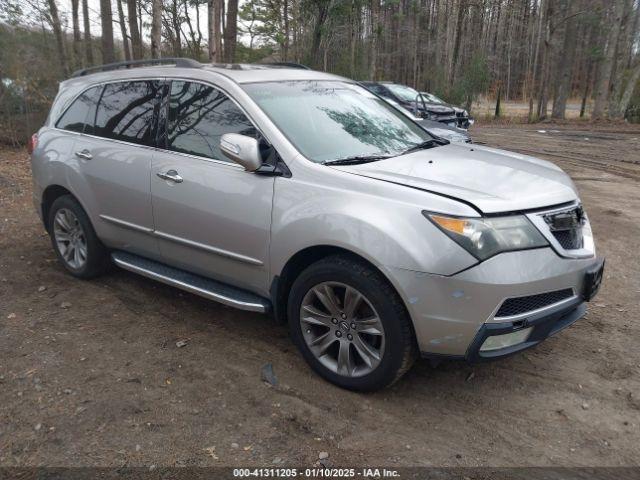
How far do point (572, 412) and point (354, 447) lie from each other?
50.4 inches

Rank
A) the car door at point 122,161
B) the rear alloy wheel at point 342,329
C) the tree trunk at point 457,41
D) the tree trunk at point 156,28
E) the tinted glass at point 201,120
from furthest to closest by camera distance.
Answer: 1. the tree trunk at point 457,41
2. the tree trunk at point 156,28
3. the car door at point 122,161
4. the tinted glass at point 201,120
5. the rear alloy wheel at point 342,329

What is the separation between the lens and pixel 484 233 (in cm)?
276

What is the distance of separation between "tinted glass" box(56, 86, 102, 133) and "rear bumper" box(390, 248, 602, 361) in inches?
128

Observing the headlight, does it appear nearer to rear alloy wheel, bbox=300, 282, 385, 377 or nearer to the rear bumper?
the rear bumper

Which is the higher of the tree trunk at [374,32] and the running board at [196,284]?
the tree trunk at [374,32]

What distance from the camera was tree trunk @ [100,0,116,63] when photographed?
1409cm

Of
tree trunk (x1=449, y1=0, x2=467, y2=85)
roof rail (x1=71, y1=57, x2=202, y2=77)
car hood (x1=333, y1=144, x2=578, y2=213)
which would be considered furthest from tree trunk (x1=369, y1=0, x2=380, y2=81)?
car hood (x1=333, y1=144, x2=578, y2=213)

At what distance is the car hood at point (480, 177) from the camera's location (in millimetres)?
2918

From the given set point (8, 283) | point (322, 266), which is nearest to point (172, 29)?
point (8, 283)

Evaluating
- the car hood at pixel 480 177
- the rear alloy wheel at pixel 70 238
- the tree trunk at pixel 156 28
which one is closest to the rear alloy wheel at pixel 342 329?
the car hood at pixel 480 177

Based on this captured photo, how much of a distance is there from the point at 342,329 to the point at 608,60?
24132mm

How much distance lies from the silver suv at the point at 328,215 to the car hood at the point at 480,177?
0.02m

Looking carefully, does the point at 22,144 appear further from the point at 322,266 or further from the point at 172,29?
the point at 172,29

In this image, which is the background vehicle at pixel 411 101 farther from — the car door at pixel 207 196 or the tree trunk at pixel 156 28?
the car door at pixel 207 196
